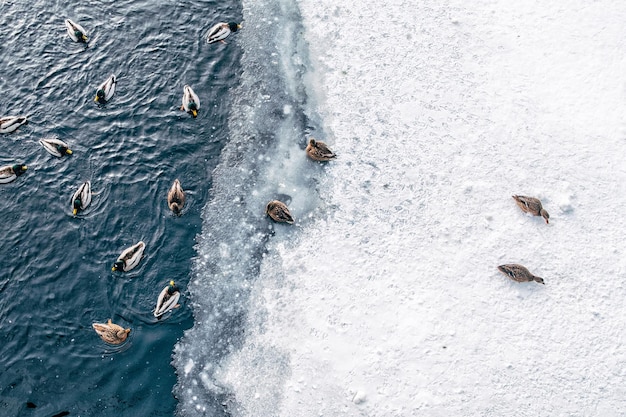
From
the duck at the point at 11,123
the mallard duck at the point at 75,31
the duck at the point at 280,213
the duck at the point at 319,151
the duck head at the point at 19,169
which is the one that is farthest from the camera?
the mallard duck at the point at 75,31

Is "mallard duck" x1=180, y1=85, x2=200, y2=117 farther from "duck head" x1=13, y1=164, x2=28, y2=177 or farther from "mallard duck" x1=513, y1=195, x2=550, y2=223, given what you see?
"mallard duck" x1=513, y1=195, x2=550, y2=223

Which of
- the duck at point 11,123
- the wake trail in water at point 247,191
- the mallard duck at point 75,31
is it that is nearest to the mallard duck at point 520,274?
the wake trail in water at point 247,191

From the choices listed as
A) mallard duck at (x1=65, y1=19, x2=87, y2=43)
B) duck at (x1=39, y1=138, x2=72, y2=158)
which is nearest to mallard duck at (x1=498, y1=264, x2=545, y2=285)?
duck at (x1=39, y1=138, x2=72, y2=158)

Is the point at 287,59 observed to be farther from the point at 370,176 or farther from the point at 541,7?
the point at 541,7

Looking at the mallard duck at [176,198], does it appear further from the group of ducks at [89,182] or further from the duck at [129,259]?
the duck at [129,259]

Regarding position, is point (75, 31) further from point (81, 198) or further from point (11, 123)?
point (81, 198)

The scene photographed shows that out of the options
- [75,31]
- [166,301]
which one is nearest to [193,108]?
[75,31]
